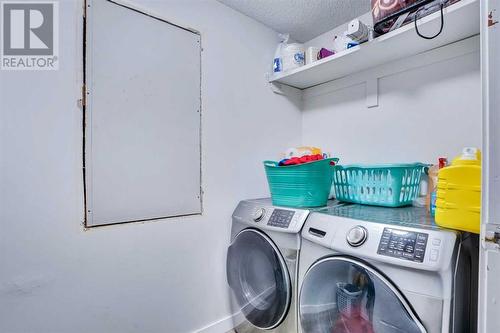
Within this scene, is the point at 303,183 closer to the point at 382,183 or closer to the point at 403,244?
the point at 382,183

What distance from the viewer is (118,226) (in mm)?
1336

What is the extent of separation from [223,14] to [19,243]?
5.56ft

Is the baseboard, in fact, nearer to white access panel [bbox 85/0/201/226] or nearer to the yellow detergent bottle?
white access panel [bbox 85/0/201/226]

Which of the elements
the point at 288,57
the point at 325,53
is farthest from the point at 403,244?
the point at 288,57

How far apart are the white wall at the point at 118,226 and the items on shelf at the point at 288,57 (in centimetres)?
11

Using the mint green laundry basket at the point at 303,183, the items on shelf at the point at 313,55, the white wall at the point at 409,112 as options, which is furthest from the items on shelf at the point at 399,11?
the mint green laundry basket at the point at 303,183

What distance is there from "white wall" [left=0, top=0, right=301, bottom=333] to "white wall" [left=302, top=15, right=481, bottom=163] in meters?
0.53

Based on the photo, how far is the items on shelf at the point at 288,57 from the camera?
183cm

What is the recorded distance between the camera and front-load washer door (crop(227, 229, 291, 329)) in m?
1.35

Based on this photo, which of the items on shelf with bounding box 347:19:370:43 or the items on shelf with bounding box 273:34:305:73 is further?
the items on shelf with bounding box 273:34:305:73

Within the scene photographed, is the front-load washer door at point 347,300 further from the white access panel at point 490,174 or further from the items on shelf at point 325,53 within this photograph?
the items on shelf at point 325,53

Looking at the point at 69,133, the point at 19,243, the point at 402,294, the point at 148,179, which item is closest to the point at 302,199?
the point at 402,294

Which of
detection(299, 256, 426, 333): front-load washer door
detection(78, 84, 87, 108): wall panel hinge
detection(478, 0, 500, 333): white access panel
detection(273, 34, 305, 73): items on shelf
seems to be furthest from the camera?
detection(273, 34, 305, 73): items on shelf

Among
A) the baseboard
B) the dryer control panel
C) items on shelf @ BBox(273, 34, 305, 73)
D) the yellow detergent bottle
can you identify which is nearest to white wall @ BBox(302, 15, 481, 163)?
items on shelf @ BBox(273, 34, 305, 73)
